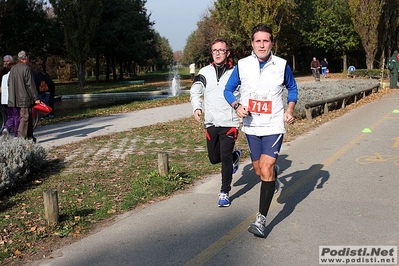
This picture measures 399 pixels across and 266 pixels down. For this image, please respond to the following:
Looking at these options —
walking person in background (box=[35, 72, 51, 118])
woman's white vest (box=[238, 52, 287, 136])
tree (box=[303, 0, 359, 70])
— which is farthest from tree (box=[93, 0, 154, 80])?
woman's white vest (box=[238, 52, 287, 136])

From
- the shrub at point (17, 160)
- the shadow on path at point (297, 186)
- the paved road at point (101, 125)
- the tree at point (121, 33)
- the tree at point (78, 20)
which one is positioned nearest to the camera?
the shadow on path at point (297, 186)

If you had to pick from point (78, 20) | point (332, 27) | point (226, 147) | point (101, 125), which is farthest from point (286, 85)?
point (332, 27)

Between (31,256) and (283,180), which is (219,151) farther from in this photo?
(31,256)

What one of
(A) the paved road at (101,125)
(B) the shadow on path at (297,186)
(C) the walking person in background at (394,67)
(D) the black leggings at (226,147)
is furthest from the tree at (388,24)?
(D) the black leggings at (226,147)

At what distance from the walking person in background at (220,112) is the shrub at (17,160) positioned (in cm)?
295

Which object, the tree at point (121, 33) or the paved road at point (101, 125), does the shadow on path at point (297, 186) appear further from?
the tree at point (121, 33)

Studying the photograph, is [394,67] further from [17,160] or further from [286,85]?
[17,160]

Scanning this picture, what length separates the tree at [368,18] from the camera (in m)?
40.8

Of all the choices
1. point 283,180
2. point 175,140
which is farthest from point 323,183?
point 175,140

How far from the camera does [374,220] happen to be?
5.04 metres

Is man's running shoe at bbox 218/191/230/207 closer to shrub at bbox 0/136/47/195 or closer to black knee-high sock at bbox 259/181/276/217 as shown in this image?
black knee-high sock at bbox 259/181/276/217

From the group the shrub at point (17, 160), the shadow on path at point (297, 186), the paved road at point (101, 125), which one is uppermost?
the shrub at point (17, 160)

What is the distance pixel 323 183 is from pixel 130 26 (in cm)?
4702

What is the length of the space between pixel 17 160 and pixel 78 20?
3460 cm
